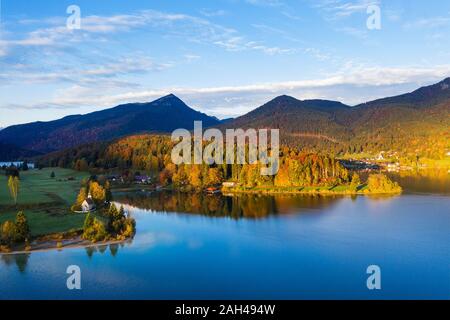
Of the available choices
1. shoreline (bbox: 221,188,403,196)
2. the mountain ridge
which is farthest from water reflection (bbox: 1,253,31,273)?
the mountain ridge

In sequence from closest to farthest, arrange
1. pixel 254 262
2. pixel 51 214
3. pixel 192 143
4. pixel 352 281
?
pixel 352 281 → pixel 254 262 → pixel 51 214 → pixel 192 143

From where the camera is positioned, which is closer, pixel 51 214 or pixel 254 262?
pixel 254 262

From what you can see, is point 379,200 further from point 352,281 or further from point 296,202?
point 352,281

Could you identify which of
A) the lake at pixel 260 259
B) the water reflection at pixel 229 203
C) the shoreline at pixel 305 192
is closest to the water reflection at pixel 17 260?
the lake at pixel 260 259

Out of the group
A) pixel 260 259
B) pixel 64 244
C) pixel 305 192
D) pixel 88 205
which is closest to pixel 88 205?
pixel 88 205
